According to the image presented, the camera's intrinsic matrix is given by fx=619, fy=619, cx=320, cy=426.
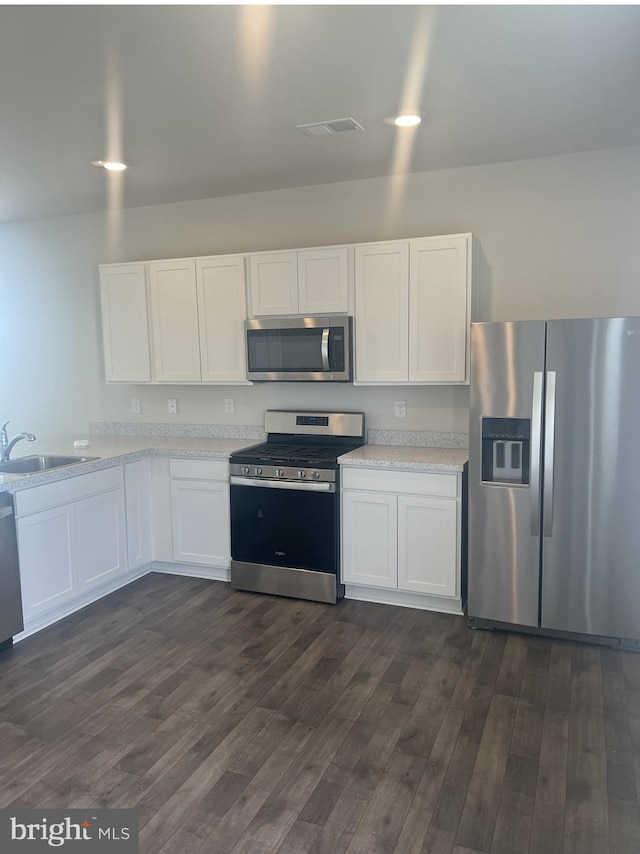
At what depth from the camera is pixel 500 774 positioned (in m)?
2.28

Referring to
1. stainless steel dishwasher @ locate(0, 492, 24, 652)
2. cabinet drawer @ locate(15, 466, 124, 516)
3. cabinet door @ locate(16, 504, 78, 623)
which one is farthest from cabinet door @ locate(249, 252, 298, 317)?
stainless steel dishwasher @ locate(0, 492, 24, 652)

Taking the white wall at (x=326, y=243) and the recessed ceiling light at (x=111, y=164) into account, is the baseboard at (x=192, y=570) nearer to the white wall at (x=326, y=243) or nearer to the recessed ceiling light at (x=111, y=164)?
the white wall at (x=326, y=243)

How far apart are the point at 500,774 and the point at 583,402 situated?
5.75ft

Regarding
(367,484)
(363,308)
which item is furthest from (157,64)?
(367,484)

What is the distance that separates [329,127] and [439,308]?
1.19 metres

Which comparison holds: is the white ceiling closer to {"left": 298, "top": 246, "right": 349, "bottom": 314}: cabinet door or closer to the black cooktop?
{"left": 298, "top": 246, "right": 349, "bottom": 314}: cabinet door

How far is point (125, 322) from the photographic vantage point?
4562 millimetres

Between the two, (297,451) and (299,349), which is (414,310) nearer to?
(299,349)

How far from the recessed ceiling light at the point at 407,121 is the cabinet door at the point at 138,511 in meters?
2.63

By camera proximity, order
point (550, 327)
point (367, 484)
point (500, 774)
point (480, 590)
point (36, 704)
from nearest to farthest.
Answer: point (500, 774), point (36, 704), point (550, 327), point (480, 590), point (367, 484)

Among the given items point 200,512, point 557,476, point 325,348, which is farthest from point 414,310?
point 200,512

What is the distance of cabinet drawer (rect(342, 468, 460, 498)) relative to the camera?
3.51 m

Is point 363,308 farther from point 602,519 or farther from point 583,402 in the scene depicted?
point 602,519

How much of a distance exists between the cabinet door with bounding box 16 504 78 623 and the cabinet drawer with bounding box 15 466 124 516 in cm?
5
